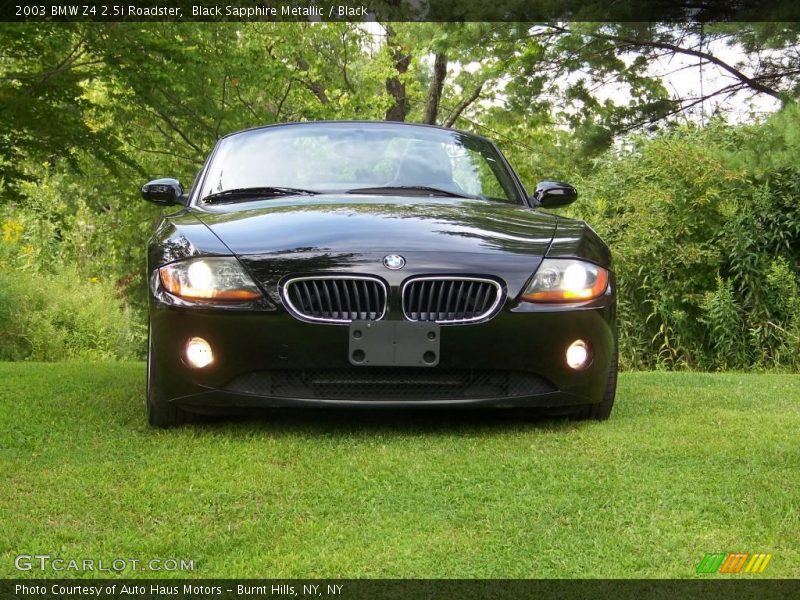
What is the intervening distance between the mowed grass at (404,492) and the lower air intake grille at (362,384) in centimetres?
19

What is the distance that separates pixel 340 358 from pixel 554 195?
2.05 meters

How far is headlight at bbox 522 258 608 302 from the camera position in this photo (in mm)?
4281

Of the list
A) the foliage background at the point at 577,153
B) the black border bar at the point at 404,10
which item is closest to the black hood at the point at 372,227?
the foliage background at the point at 577,153

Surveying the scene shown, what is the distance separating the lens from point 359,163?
554 cm

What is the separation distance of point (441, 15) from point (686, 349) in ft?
26.1

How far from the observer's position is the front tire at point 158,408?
14.5 ft

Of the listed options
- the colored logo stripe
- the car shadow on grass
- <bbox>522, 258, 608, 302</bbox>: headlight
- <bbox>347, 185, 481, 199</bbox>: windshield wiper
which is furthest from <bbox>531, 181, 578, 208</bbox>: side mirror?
the colored logo stripe

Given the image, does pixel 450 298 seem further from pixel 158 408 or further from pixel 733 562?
pixel 733 562

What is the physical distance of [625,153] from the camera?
1308cm

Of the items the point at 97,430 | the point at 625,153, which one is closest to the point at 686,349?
the point at 625,153

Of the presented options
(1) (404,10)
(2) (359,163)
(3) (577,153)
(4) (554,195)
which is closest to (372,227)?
(2) (359,163)

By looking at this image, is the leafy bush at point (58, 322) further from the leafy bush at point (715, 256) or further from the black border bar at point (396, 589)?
the black border bar at point (396, 589)

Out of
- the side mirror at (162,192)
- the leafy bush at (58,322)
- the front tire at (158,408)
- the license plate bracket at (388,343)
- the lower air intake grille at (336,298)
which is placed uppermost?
the side mirror at (162,192)

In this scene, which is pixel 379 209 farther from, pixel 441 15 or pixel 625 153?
pixel 441 15
